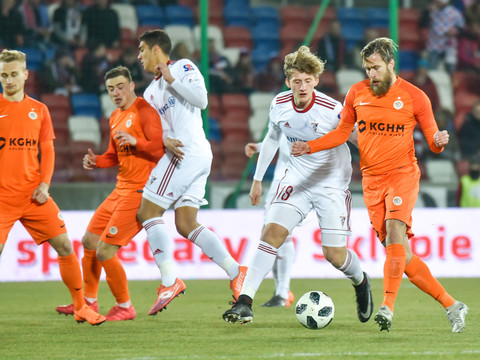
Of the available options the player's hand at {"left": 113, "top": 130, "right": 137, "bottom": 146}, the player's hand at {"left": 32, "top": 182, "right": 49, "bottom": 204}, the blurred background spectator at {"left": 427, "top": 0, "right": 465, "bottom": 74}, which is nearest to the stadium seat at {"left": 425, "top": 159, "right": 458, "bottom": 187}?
the blurred background spectator at {"left": 427, "top": 0, "right": 465, "bottom": 74}

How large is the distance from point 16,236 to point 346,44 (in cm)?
646

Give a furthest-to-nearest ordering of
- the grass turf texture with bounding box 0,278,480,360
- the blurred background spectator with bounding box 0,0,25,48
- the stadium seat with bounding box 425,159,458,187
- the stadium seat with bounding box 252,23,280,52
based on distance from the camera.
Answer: the stadium seat with bounding box 252,23,280,52, the blurred background spectator with bounding box 0,0,25,48, the stadium seat with bounding box 425,159,458,187, the grass turf texture with bounding box 0,278,480,360

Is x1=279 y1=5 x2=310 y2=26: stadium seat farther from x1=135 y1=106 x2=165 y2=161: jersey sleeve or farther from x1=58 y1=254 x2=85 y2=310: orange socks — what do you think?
x1=58 y1=254 x2=85 y2=310: orange socks

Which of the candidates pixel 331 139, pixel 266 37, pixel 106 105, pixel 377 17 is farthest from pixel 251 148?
pixel 377 17

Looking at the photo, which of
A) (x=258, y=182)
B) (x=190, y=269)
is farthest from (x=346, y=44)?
(x=258, y=182)

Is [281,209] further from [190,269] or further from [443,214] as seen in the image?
[443,214]

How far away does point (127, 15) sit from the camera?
1419 cm

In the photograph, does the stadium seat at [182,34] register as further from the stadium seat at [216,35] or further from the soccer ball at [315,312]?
the soccer ball at [315,312]

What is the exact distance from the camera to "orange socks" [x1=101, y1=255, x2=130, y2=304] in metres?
6.60

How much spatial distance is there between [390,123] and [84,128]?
6.76m

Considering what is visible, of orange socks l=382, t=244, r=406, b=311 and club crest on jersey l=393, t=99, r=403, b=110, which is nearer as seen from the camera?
orange socks l=382, t=244, r=406, b=311

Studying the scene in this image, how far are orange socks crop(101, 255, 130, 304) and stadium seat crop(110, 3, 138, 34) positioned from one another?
7.78 meters

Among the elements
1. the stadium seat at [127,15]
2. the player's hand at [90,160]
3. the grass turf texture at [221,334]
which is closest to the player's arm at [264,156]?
the grass turf texture at [221,334]

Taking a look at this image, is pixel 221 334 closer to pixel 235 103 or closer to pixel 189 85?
pixel 189 85
